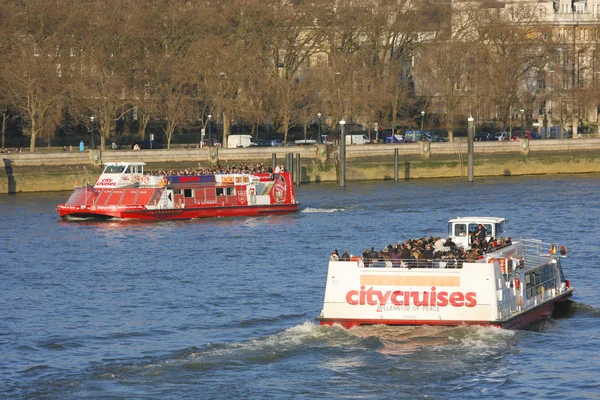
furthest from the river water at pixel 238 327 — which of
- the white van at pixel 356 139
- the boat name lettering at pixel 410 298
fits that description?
the white van at pixel 356 139

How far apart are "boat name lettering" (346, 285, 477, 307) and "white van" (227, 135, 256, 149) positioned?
2852 inches

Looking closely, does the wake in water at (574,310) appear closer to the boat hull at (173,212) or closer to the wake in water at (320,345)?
the wake in water at (320,345)

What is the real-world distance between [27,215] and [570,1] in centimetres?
9060

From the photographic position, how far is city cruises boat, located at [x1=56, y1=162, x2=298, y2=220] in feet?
240

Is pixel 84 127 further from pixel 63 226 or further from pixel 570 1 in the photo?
pixel 570 1

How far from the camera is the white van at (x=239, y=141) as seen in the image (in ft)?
361

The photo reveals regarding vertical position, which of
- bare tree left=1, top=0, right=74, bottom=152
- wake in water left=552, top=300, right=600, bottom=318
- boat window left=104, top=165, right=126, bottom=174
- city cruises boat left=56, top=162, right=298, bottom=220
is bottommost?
wake in water left=552, top=300, right=600, bottom=318

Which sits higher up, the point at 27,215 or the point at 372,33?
the point at 372,33

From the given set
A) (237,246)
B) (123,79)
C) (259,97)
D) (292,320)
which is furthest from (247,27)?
(292,320)

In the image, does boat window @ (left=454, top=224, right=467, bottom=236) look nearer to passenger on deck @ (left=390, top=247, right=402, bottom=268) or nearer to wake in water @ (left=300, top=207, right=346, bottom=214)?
passenger on deck @ (left=390, top=247, right=402, bottom=268)

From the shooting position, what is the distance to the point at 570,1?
15162cm

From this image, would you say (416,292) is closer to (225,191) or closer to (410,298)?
(410,298)

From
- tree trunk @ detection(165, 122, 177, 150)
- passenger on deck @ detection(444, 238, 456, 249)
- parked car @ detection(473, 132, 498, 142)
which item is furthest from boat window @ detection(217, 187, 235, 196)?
parked car @ detection(473, 132, 498, 142)

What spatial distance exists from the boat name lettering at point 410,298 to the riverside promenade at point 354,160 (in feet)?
181
